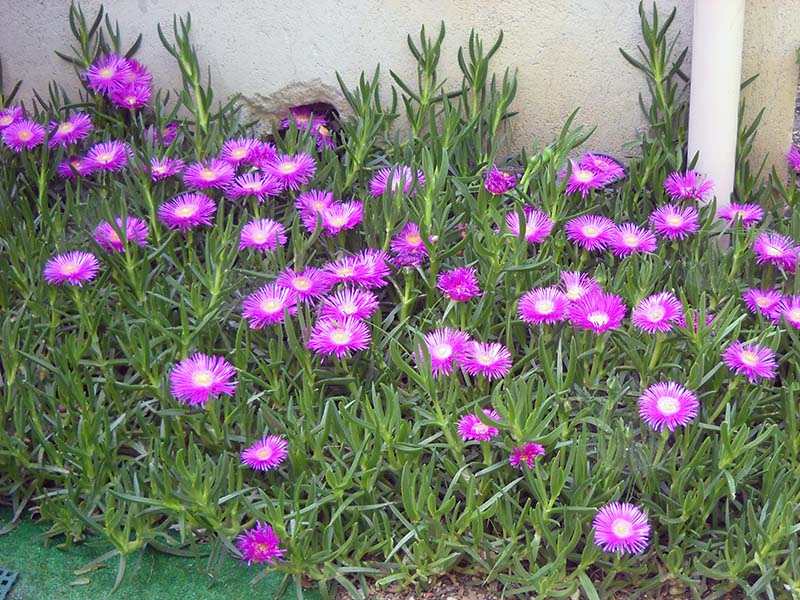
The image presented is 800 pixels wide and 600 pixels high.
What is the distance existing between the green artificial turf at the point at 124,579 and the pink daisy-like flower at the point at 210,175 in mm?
847

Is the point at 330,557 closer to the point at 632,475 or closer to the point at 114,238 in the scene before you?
the point at 632,475

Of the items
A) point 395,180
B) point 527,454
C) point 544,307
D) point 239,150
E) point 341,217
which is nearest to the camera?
point 527,454

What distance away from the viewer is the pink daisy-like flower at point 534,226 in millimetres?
2062

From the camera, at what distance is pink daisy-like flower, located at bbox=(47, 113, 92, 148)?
2459 millimetres

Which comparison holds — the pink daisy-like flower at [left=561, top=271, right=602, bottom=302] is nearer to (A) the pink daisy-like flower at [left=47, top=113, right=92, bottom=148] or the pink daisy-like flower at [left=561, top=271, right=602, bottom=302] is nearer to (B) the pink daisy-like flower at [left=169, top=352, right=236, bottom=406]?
(B) the pink daisy-like flower at [left=169, top=352, right=236, bottom=406]

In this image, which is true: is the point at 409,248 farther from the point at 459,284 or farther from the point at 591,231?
the point at 591,231

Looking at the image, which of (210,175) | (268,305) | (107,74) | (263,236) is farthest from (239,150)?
(268,305)

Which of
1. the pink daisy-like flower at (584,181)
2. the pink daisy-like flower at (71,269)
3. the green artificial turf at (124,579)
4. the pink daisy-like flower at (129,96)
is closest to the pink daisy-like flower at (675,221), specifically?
the pink daisy-like flower at (584,181)

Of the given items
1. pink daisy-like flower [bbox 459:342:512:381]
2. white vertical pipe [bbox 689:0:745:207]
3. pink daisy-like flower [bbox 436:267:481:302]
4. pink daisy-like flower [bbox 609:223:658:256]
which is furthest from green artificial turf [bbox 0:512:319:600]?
white vertical pipe [bbox 689:0:745:207]

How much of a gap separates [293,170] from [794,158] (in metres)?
1.16

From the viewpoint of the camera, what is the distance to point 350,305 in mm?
1941

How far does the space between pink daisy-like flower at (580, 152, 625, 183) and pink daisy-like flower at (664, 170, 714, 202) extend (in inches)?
4.3

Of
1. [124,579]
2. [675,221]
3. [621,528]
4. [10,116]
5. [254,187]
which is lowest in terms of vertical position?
[124,579]

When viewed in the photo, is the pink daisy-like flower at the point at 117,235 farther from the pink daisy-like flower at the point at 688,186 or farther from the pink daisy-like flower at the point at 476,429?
the pink daisy-like flower at the point at 688,186
